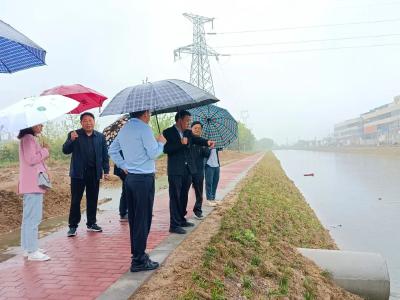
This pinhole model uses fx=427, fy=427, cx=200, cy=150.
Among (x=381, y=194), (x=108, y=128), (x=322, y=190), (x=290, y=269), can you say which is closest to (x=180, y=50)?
(x=322, y=190)

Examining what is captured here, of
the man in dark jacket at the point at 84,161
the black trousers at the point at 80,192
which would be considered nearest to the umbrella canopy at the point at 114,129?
the man in dark jacket at the point at 84,161

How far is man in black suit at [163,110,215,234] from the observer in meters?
5.98

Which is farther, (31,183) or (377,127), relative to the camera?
(377,127)

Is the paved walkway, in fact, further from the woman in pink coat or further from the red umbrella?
the red umbrella

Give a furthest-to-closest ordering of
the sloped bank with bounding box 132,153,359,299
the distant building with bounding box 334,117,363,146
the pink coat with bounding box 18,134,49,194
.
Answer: the distant building with bounding box 334,117,363,146 → the pink coat with bounding box 18,134,49,194 → the sloped bank with bounding box 132,153,359,299

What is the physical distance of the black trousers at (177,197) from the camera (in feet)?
19.9

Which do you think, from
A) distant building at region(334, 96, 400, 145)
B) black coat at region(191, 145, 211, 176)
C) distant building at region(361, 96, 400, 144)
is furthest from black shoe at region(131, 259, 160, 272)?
distant building at region(361, 96, 400, 144)

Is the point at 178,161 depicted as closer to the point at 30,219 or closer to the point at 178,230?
the point at 178,230

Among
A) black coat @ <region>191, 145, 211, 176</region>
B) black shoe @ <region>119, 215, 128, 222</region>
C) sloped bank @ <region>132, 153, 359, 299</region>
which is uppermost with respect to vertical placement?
black coat @ <region>191, 145, 211, 176</region>

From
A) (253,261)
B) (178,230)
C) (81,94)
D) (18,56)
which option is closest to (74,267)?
(178,230)

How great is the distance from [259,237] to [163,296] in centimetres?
335

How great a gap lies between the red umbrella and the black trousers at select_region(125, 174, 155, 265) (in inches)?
82.3

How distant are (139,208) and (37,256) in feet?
5.34

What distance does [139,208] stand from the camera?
4.37 meters
